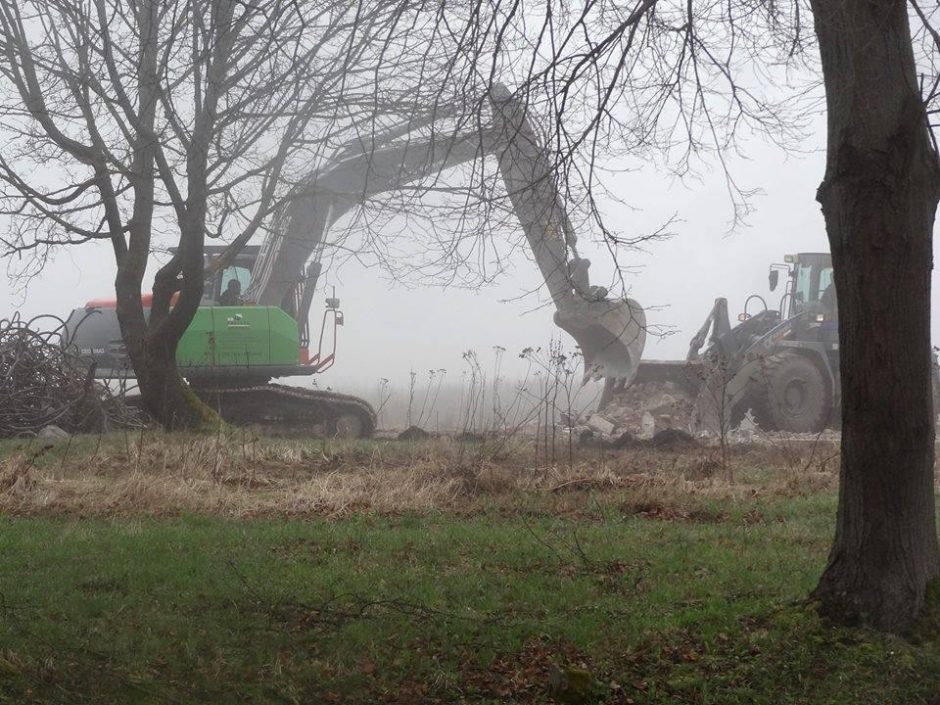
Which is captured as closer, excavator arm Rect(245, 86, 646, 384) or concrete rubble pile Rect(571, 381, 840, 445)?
excavator arm Rect(245, 86, 646, 384)

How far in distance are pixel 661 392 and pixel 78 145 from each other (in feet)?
32.9

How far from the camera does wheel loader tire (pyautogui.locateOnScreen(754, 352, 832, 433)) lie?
18.6m

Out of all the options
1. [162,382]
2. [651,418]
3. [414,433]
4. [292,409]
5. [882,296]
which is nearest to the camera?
[882,296]

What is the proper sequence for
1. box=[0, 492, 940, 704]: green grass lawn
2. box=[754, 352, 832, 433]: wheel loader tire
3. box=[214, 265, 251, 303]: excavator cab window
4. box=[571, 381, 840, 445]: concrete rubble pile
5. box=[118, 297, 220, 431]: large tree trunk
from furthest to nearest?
Answer: box=[214, 265, 251, 303]: excavator cab window, box=[754, 352, 832, 433]: wheel loader tire, box=[571, 381, 840, 445]: concrete rubble pile, box=[118, 297, 220, 431]: large tree trunk, box=[0, 492, 940, 704]: green grass lawn

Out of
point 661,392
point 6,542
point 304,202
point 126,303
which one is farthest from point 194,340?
point 6,542

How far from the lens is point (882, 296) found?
5203 millimetres

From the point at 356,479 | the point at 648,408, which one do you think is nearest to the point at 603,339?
the point at 648,408

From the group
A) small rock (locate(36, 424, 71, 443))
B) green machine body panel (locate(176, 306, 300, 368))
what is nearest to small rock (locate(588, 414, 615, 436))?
green machine body panel (locate(176, 306, 300, 368))

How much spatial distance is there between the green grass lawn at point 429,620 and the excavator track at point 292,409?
10.5m

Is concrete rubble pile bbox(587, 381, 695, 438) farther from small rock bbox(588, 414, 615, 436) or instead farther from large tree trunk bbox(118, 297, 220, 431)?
large tree trunk bbox(118, 297, 220, 431)

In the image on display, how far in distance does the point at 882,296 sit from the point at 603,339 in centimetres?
1256

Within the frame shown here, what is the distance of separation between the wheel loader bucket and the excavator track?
395 centimetres

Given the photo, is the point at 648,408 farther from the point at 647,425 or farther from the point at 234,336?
the point at 234,336

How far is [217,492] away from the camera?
9.78m
